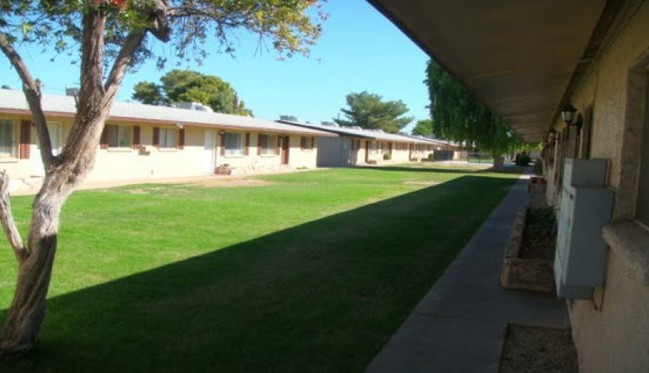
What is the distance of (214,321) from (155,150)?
22161 mm

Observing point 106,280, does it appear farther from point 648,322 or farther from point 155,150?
point 155,150

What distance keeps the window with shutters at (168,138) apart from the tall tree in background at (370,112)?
73333 millimetres

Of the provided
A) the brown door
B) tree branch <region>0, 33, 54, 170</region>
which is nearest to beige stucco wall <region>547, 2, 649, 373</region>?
tree branch <region>0, 33, 54, 170</region>

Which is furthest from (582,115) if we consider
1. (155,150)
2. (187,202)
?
(155,150)

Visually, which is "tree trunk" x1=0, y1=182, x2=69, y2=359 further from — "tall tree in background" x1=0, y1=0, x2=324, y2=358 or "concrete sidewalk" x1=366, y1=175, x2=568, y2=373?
"concrete sidewalk" x1=366, y1=175, x2=568, y2=373

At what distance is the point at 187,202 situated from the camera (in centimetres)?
1683

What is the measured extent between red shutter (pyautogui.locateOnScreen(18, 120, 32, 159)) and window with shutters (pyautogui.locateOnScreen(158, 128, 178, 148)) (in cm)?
697

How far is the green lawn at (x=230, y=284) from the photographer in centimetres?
511

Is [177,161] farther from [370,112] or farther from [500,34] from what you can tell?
[370,112]

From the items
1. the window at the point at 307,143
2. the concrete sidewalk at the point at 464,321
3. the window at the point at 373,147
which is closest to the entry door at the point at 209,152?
the window at the point at 307,143

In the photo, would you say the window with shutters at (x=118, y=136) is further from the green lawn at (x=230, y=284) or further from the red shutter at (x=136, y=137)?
the green lawn at (x=230, y=284)

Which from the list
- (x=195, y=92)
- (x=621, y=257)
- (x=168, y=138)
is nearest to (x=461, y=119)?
(x=168, y=138)

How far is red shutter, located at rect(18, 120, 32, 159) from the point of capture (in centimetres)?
2069

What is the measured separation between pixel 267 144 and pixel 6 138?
18.7 m
